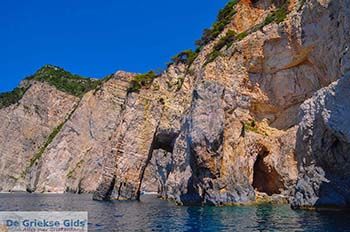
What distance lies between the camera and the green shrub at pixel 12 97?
446ft

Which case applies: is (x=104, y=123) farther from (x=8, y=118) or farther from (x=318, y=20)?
(x=318, y=20)

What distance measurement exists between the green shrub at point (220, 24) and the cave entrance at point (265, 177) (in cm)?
1706

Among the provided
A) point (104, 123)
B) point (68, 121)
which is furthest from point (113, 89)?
point (68, 121)

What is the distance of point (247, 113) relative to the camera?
5191 cm

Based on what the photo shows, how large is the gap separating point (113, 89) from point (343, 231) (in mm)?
77997

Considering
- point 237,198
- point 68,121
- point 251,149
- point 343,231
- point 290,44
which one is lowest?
point 343,231

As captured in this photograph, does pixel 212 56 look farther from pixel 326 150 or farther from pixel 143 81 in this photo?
pixel 326 150

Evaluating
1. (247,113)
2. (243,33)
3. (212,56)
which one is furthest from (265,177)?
(243,33)

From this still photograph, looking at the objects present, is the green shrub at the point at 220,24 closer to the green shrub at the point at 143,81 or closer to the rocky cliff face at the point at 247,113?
the rocky cliff face at the point at 247,113

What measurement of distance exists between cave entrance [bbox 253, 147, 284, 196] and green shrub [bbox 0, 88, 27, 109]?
315ft

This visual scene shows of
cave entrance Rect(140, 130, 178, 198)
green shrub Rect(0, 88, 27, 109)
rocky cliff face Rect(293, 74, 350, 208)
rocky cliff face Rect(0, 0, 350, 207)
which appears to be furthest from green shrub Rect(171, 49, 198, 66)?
green shrub Rect(0, 88, 27, 109)

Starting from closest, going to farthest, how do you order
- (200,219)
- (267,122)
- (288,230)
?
(288,230) < (200,219) < (267,122)

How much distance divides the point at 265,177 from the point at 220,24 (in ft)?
64.3

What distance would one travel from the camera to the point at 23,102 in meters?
132
